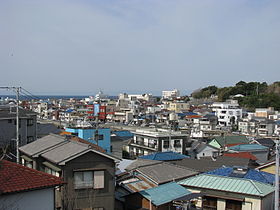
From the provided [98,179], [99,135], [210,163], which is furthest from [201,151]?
[98,179]

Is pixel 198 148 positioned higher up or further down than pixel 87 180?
further down

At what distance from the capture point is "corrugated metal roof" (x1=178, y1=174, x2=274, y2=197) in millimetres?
10516

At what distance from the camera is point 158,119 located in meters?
71.4

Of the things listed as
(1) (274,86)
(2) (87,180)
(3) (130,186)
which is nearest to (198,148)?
(3) (130,186)

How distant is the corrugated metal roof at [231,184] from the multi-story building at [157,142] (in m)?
15.2

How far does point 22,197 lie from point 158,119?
65.0m

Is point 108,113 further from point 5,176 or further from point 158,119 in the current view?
point 5,176

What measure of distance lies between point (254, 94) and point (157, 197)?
7806 centimetres

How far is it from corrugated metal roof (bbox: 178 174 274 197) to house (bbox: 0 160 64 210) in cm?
616

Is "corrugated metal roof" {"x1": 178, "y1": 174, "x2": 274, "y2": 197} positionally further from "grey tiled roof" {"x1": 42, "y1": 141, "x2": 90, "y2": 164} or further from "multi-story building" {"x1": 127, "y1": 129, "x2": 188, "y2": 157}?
"multi-story building" {"x1": 127, "y1": 129, "x2": 188, "y2": 157}

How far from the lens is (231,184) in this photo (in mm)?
11102

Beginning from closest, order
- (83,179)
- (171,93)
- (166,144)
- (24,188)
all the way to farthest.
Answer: (24,188) → (83,179) → (166,144) → (171,93)

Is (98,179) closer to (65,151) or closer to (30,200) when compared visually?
(65,151)

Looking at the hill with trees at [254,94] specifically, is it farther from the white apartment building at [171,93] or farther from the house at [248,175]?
the house at [248,175]
